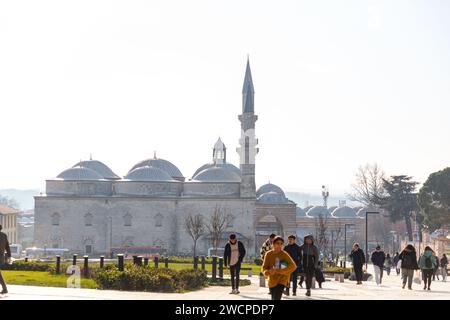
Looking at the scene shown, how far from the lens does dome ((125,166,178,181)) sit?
249ft

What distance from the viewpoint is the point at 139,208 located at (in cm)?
7500

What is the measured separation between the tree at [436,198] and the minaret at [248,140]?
14.3 metres

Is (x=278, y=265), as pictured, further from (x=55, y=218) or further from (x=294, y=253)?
(x=55, y=218)

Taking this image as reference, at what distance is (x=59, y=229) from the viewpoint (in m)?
74.7

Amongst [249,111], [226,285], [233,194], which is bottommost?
[226,285]

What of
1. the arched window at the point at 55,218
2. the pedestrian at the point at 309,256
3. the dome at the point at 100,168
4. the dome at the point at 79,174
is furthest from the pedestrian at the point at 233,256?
the dome at the point at 100,168

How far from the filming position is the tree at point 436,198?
213 ft

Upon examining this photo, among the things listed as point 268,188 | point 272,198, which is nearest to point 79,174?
point 272,198

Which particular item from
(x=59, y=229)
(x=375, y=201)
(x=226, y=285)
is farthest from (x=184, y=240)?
(x=226, y=285)

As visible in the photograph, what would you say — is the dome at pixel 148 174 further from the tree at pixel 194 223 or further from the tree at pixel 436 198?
the tree at pixel 436 198

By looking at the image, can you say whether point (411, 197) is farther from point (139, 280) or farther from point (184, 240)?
point (139, 280)

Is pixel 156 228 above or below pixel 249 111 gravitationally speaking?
below

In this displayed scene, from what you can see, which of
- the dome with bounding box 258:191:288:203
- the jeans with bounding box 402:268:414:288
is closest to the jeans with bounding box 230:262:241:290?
the jeans with bounding box 402:268:414:288
